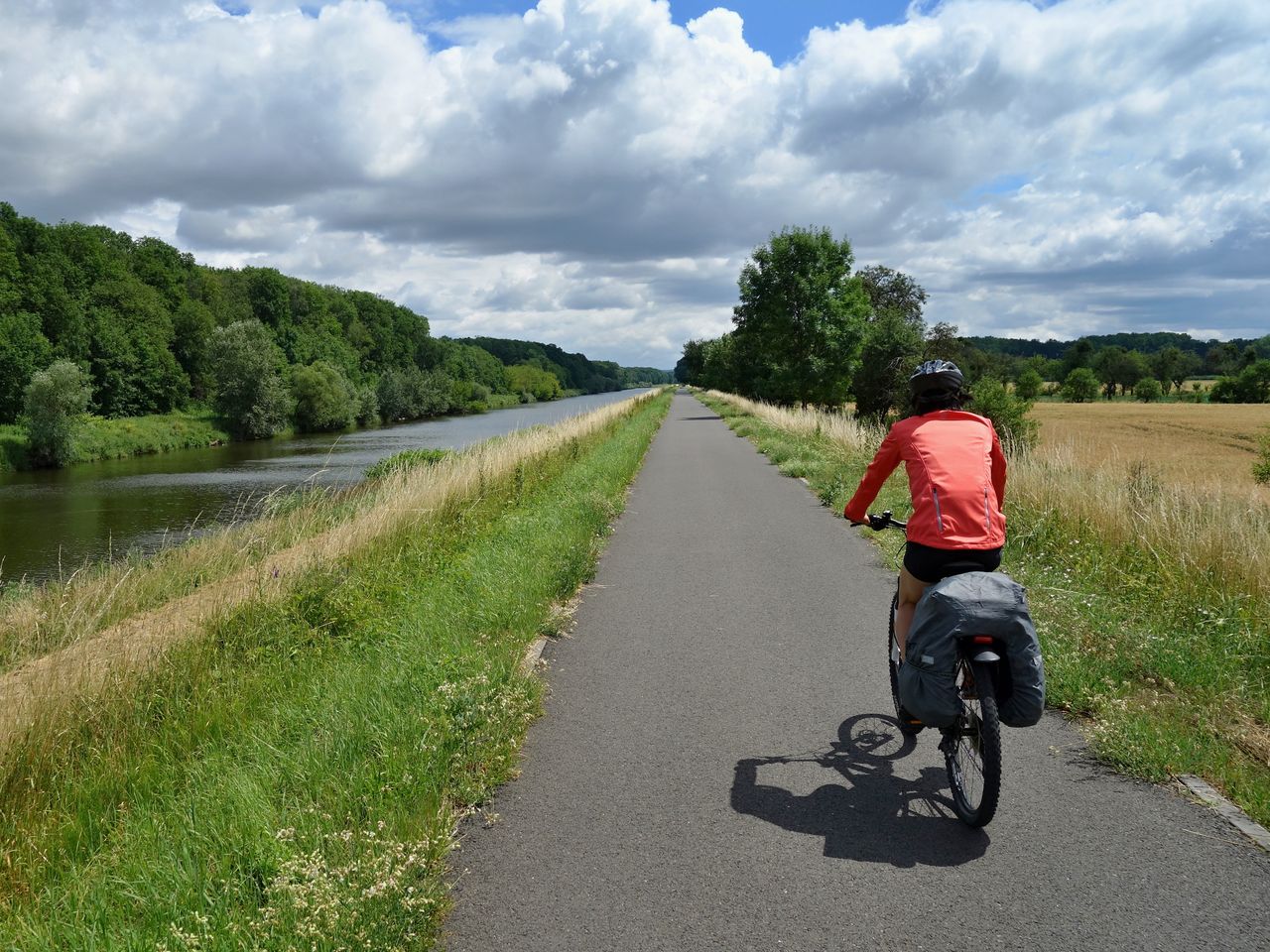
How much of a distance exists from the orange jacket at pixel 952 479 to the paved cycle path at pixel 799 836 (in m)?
1.19

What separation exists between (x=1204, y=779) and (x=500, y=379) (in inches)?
5748

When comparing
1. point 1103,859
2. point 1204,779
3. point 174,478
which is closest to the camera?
point 1103,859

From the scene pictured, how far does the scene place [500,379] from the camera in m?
146

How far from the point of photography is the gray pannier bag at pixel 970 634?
3127 mm

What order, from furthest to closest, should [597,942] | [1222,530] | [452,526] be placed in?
[452,526], [1222,530], [597,942]

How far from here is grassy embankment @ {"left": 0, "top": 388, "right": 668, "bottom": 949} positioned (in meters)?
2.59

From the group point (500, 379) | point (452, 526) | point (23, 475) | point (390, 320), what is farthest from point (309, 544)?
point (500, 379)

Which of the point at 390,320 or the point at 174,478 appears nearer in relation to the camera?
the point at 174,478

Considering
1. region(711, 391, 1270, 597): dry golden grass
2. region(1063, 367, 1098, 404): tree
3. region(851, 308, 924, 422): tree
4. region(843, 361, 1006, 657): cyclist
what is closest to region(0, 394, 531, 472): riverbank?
region(851, 308, 924, 422): tree

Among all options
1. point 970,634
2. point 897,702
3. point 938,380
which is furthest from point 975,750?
→ point 938,380

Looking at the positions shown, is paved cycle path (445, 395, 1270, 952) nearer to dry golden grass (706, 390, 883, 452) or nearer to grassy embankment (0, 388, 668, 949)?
grassy embankment (0, 388, 668, 949)

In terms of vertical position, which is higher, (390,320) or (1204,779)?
(390,320)

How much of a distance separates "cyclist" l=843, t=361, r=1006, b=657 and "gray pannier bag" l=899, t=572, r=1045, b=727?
0.70ft

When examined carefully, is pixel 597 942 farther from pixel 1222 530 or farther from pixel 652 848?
pixel 1222 530
